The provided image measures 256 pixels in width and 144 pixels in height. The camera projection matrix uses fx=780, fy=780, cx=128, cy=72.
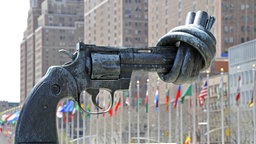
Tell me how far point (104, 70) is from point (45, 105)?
1212 mm

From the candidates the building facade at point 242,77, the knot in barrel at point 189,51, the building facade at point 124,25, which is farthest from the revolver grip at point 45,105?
the building facade at point 124,25

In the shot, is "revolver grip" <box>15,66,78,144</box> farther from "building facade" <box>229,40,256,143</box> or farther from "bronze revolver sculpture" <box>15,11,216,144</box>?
"building facade" <box>229,40,256,143</box>

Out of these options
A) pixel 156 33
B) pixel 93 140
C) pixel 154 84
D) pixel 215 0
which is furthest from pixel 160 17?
pixel 93 140

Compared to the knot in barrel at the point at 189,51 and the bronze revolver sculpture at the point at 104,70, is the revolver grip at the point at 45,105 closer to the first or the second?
the bronze revolver sculpture at the point at 104,70

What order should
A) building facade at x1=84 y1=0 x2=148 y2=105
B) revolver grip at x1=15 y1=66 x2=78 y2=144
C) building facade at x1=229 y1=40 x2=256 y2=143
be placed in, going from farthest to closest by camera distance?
building facade at x1=84 y1=0 x2=148 y2=105 → building facade at x1=229 y1=40 x2=256 y2=143 → revolver grip at x1=15 y1=66 x2=78 y2=144

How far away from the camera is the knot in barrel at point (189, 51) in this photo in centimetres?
1423

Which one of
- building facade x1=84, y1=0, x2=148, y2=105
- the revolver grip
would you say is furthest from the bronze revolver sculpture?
building facade x1=84, y1=0, x2=148, y2=105

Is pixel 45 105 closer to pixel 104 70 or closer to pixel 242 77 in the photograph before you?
pixel 104 70

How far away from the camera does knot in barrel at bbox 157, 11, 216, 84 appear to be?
1423cm

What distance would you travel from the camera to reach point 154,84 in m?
140

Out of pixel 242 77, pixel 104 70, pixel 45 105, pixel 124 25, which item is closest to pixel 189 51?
pixel 104 70

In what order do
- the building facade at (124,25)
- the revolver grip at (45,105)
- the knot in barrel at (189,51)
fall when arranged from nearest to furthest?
1. the revolver grip at (45,105)
2. the knot in barrel at (189,51)
3. the building facade at (124,25)

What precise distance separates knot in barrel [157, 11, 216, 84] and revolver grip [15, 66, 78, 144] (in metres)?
1.95

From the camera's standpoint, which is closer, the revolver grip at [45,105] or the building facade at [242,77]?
the revolver grip at [45,105]
